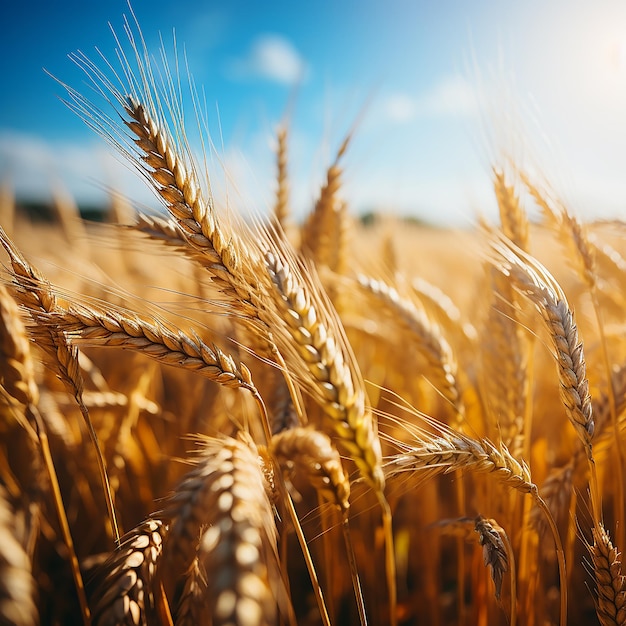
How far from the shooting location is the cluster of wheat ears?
67cm

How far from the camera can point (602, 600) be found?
0.86 m

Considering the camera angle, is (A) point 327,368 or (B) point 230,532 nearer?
(B) point 230,532

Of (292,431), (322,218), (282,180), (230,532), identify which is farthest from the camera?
(282,180)

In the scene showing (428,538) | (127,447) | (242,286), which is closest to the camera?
(242,286)

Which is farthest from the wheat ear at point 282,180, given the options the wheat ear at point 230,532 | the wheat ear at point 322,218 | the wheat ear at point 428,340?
the wheat ear at point 230,532

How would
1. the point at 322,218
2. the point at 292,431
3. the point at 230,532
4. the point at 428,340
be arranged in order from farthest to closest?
the point at 322,218
the point at 428,340
the point at 292,431
the point at 230,532

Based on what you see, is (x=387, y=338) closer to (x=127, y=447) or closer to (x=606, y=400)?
(x=606, y=400)

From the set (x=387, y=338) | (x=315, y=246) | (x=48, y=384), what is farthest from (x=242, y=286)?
(x=48, y=384)

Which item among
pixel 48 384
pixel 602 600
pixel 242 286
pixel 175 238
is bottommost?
pixel 602 600

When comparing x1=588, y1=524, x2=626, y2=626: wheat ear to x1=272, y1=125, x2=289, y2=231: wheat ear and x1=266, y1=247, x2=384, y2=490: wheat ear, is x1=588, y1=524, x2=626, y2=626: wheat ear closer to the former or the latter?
x1=266, y1=247, x2=384, y2=490: wheat ear

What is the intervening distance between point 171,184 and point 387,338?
4.86 ft

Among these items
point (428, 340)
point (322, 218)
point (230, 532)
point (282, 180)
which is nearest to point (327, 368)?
point (230, 532)

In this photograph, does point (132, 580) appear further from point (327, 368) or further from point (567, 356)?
point (567, 356)

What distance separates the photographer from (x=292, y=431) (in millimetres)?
652
